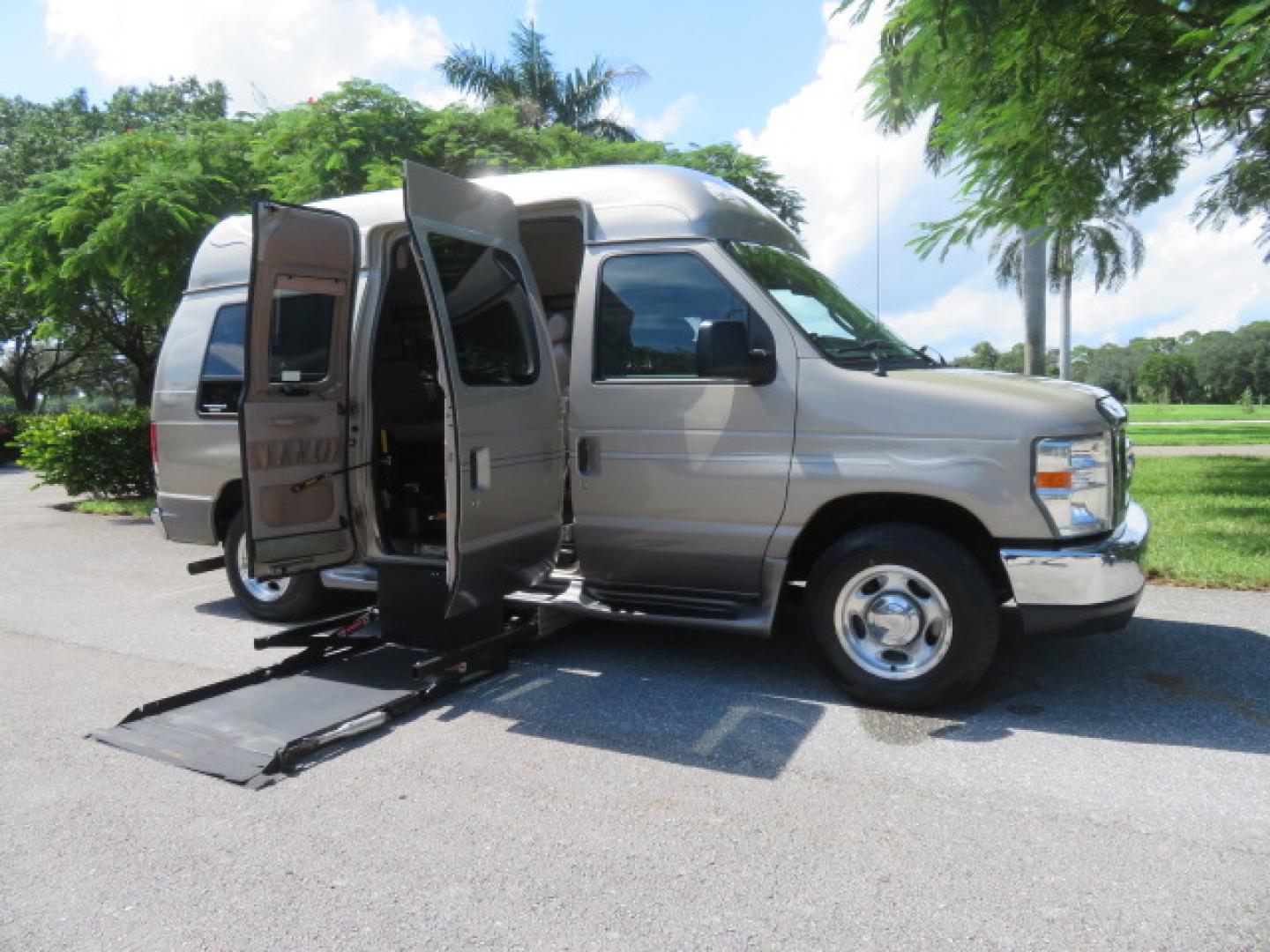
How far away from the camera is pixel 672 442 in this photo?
15.8ft

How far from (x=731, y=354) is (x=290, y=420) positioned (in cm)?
283

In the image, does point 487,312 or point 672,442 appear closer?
point 672,442

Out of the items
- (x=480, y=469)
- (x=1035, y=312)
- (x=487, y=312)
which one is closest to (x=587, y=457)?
(x=480, y=469)

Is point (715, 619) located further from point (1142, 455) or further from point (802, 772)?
point (1142, 455)

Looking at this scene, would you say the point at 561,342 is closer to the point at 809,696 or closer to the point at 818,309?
the point at 818,309

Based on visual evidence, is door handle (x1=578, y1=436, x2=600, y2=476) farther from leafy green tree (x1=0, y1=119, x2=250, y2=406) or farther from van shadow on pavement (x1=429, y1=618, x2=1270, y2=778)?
leafy green tree (x1=0, y1=119, x2=250, y2=406)

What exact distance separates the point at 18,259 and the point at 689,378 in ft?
38.9

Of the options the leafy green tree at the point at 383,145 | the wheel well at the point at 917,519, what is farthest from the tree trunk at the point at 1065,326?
the wheel well at the point at 917,519

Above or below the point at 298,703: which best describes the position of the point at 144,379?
above

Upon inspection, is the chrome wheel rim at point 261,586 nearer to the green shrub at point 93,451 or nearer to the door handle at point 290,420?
the door handle at point 290,420

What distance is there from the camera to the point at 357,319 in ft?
18.6

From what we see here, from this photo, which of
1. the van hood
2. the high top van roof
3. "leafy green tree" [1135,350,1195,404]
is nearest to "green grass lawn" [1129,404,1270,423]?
"leafy green tree" [1135,350,1195,404]

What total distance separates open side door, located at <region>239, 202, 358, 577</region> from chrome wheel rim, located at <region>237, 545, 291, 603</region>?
2.98ft

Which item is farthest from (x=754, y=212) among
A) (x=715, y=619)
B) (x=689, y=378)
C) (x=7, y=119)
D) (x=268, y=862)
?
(x=7, y=119)
